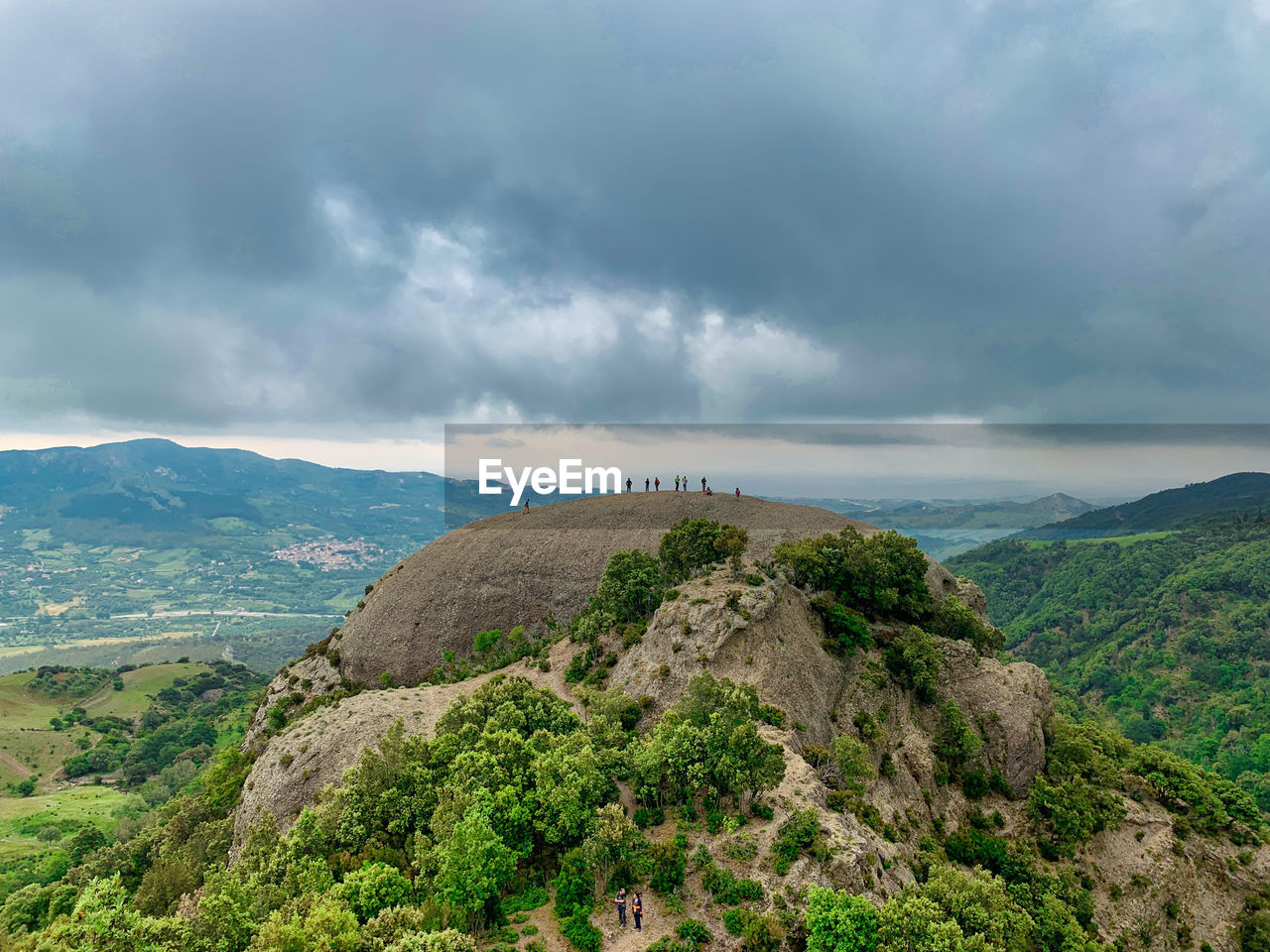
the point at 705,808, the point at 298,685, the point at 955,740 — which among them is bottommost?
the point at 298,685

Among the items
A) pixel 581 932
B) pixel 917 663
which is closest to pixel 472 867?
pixel 581 932

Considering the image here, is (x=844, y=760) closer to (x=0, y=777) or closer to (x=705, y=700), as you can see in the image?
(x=705, y=700)

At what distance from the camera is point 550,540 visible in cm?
10119

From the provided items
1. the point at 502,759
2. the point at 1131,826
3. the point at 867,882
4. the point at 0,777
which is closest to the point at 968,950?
the point at 867,882

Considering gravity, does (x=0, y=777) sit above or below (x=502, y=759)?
below

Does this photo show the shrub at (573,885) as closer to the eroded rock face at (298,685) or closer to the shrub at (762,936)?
the shrub at (762,936)

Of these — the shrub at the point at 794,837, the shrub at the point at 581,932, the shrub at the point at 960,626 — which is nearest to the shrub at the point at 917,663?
the shrub at the point at 960,626

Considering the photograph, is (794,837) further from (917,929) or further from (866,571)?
(866,571)

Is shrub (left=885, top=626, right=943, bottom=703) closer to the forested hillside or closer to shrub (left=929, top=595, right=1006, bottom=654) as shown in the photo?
the forested hillside

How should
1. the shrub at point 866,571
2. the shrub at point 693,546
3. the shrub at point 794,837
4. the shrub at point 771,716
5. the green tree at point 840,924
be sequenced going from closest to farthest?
the green tree at point 840,924 → the shrub at point 794,837 → the shrub at point 771,716 → the shrub at point 866,571 → the shrub at point 693,546

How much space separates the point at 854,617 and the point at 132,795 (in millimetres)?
158431

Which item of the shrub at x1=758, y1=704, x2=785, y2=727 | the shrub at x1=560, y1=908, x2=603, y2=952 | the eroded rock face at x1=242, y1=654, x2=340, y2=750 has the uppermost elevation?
the shrub at x1=758, y1=704, x2=785, y2=727

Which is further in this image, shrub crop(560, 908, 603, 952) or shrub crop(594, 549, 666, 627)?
shrub crop(594, 549, 666, 627)

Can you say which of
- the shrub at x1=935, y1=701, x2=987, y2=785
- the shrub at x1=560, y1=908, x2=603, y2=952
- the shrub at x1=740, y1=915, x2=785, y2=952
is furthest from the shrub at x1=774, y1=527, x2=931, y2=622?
the shrub at x1=560, y1=908, x2=603, y2=952
